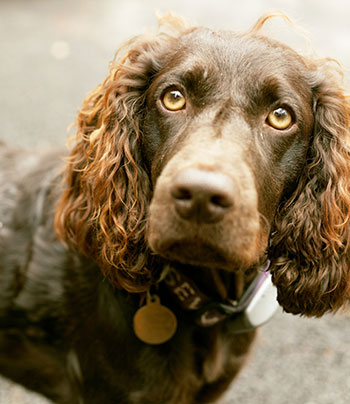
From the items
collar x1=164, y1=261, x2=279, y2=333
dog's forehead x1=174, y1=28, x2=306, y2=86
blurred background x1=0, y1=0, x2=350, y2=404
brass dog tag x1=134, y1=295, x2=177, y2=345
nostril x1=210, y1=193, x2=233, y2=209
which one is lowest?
blurred background x1=0, y1=0, x2=350, y2=404

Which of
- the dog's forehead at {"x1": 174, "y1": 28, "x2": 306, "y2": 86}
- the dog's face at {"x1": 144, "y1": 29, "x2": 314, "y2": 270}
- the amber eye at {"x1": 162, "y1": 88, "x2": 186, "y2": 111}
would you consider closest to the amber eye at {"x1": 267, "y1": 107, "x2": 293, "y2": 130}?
the dog's face at {"x1": 144, "y1": 29, "x2": 314, "y2": 270}

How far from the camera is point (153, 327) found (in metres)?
2.14

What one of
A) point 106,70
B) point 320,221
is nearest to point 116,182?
point 320,221

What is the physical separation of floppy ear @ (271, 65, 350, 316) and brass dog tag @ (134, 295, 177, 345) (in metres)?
0.45

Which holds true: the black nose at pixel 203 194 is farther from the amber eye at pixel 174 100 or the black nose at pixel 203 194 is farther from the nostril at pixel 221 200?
the amber eye at pixel 174 100

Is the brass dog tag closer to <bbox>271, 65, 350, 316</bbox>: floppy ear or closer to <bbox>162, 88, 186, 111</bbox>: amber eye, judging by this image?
<bbox>271, 65, 350, 316</bbox>: floppy ear

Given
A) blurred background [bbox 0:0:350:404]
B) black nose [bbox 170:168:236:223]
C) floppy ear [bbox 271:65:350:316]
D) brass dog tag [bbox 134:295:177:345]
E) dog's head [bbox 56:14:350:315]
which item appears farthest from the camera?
blurred background [bbox 0:0:350:404]

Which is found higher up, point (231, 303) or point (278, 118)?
point (278, 118)

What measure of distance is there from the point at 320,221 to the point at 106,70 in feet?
15.3

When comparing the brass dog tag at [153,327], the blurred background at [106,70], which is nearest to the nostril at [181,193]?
the brass dog tag at [153,327]

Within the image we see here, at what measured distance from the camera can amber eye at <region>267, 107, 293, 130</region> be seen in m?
1.94

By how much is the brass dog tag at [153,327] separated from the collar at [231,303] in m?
0.07

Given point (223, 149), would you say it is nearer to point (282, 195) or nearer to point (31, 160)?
point (282, 195)

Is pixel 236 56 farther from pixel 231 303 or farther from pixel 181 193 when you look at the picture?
pixel 231 303
